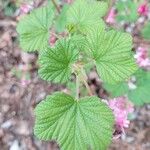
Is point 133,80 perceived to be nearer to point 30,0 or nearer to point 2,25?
point 30,0

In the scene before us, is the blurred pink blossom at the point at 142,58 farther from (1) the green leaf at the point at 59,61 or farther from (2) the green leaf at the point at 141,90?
(1) the green leaf at the point at 59,61

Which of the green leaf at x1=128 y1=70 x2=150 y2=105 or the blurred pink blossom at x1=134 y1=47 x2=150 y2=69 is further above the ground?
the blurred pink blossom at x1=134 y1=47 x2=150 y2=69

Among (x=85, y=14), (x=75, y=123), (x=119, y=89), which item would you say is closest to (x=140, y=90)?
(x=119, y=89)

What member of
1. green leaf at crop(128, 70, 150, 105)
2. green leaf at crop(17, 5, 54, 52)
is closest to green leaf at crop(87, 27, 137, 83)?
green leaf at crop(17, 5, 54, 52)

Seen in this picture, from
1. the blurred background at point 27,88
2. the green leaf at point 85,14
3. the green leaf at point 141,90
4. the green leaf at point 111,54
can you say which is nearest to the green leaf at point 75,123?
the green leaf at point 111,54

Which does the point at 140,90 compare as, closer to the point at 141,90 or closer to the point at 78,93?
the point at 141,90

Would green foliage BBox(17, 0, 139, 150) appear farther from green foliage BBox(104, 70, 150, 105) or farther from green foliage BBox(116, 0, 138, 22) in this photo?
green foliage BBox(116, 0, 138, 22)
